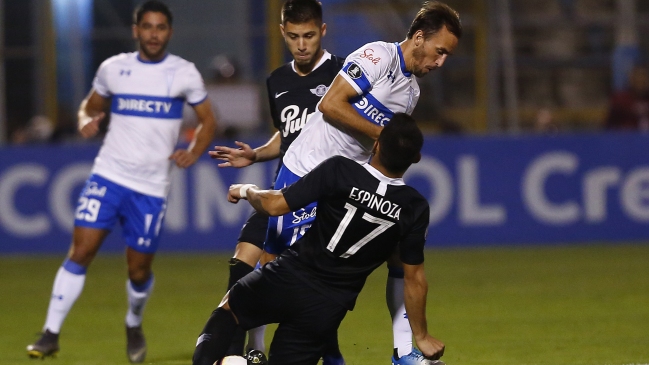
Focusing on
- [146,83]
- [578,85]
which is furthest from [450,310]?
Answer: [578,85]

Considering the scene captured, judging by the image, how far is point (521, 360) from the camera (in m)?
7.05

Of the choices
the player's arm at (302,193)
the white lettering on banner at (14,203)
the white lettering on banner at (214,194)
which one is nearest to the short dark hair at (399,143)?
the player's arm at (302,193)

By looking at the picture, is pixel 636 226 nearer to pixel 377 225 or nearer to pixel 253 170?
pixel 253 170

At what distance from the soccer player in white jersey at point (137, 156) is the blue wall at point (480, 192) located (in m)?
6.44

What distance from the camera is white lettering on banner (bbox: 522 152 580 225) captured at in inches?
586

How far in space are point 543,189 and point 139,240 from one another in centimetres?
817

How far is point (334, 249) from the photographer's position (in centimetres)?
556

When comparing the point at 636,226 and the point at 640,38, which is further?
the point at 640,38

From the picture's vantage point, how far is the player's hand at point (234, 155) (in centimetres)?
614

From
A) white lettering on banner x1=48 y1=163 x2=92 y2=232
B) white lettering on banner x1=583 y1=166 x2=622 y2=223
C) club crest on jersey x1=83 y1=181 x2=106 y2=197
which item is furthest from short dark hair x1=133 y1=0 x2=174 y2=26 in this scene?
white lettering on banner x1=583 y1=166 x2=622 y2=223

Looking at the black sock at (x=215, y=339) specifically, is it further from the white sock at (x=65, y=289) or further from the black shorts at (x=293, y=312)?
the white sock at (x=65, y=289)

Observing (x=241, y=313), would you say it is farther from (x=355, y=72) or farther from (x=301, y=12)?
(x=301, y=12)

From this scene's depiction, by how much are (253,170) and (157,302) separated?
4.10m

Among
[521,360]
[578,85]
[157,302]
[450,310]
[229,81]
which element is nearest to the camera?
[521,360]
